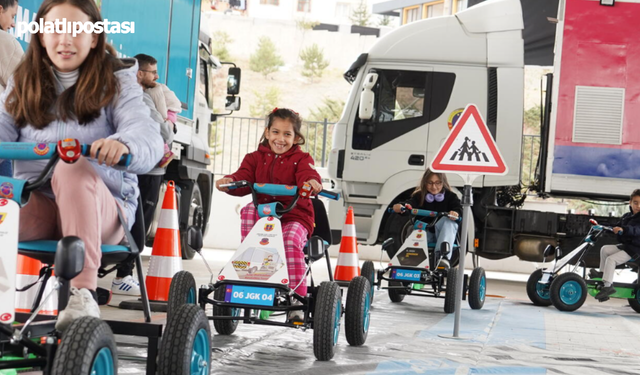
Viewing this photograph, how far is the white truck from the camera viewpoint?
409 inches

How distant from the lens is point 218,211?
17094mm

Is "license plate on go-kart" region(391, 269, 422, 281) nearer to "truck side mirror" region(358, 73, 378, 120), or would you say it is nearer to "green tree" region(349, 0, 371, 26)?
"truck side mirror" region(358, 73, 378, 120)

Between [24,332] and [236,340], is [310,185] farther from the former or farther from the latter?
[24,332]

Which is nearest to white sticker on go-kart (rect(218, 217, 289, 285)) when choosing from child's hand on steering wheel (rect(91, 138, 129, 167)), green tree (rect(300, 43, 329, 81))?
child's hand on steering wheel (rect(91, 138, 129, 167))

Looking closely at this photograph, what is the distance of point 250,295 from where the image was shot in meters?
4.61

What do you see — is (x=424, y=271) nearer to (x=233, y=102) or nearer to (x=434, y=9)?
(x=233, y=102)

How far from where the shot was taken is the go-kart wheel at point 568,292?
29.9 feet

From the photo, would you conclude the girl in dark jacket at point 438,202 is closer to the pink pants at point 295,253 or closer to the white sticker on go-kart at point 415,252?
the white sticker on go-kart at point 415,252

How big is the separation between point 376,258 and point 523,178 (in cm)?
519

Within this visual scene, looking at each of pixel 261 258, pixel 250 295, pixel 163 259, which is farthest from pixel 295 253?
pixel 163 259

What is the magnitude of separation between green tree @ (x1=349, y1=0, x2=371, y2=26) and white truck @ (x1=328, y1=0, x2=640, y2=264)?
52983mm

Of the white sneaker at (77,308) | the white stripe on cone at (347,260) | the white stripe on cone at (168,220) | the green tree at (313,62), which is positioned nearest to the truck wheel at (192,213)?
the white stripe on cone at (347,260)

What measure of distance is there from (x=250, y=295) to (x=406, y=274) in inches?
148

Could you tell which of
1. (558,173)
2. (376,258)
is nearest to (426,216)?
(558,173)
